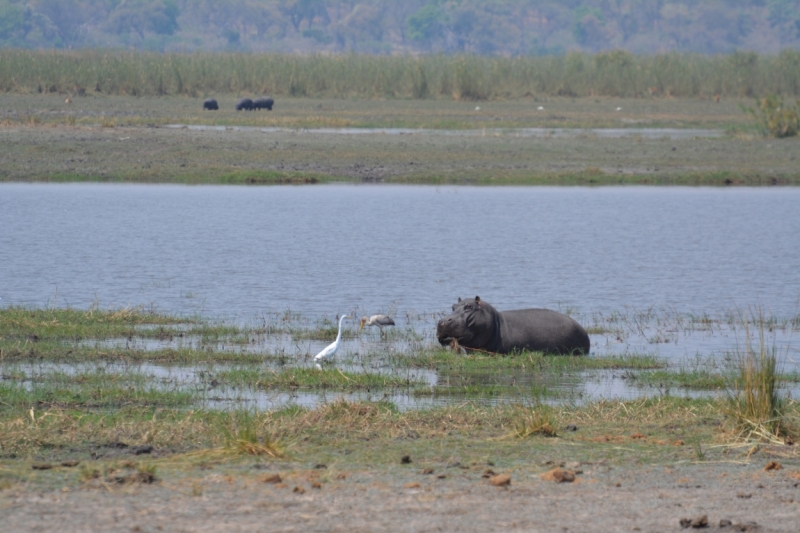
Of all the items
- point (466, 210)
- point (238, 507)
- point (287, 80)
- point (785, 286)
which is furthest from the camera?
point (287, 80)

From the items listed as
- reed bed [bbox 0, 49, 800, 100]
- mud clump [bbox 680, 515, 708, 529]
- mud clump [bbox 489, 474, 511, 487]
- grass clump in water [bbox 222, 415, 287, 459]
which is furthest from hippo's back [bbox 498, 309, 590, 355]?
reed bed [bbox 0, 49, 800, 100]

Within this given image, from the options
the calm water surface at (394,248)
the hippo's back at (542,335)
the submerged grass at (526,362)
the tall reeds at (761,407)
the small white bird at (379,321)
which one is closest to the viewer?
the tall reeds at (761,407)

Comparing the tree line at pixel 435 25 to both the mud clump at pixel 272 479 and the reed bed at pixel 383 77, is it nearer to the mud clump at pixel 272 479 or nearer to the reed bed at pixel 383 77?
the reed bed at pixel 383 77

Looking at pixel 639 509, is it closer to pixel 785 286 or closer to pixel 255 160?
pixel 785 286

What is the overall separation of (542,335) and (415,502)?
588 cm

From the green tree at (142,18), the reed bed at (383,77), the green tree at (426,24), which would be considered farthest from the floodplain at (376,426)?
the green tree at (426,24)

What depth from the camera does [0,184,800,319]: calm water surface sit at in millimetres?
14977

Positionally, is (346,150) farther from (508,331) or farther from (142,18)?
(142,18)

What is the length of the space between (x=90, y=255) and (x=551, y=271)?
6.90 metres

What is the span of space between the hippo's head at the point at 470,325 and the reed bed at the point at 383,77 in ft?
111

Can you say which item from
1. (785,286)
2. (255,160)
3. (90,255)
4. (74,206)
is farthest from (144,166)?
(785,286)

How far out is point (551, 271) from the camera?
17.6m

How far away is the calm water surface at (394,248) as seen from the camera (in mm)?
14977

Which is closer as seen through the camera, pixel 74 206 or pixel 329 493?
pixel 329 493
